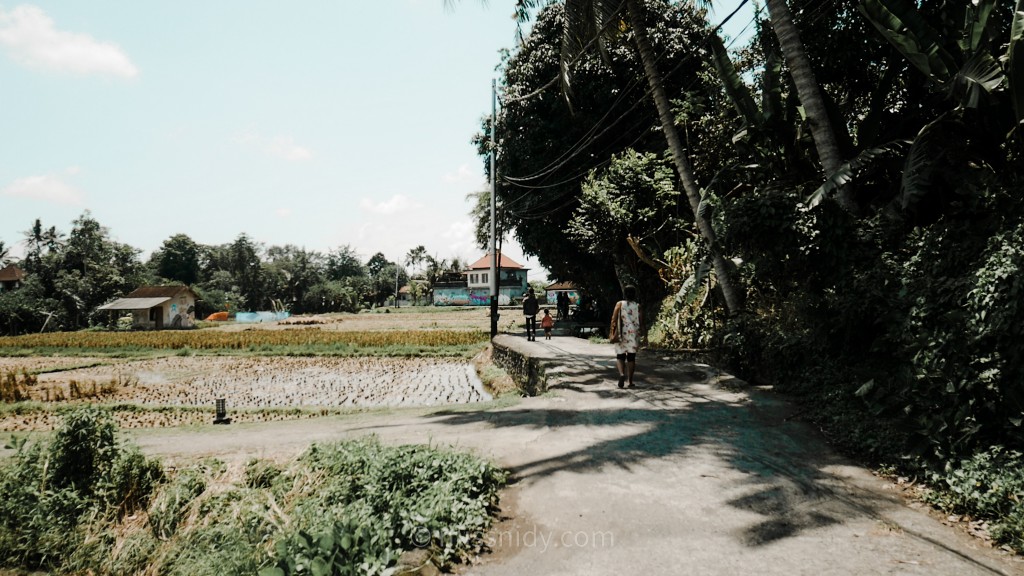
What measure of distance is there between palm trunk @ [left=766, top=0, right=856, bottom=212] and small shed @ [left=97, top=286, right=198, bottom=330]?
153 feet

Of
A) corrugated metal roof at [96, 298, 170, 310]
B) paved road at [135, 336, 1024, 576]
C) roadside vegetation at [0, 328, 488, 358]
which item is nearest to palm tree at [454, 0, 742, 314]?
paved road at [135, 336, 1024, 576]

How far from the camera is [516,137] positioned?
71.2 feet

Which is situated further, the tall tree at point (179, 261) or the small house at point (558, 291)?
the tall tree at point (179, 261)

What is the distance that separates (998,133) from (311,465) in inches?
354

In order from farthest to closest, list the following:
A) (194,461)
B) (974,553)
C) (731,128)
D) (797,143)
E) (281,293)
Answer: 1. (281,293)
2. (731,128)
3. (797,143)
4. (194,461)
5. (974,553)

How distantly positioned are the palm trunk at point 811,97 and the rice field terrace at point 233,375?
335 inches

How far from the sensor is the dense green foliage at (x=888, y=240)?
441cm

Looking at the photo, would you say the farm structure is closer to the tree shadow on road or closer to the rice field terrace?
the rice field terrace

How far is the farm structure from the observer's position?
72.0 meters

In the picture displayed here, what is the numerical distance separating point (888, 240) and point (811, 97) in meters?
2.46

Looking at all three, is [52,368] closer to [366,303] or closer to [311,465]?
[311,465]

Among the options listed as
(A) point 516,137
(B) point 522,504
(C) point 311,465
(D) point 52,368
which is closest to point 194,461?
(C) point 311,465

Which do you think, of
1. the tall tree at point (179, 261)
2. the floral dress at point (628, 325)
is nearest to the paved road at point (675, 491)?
the floral dress at point (628, 325)

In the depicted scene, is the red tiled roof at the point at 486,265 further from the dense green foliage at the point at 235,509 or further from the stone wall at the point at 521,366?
the dense green foliage at the point at 235,509
